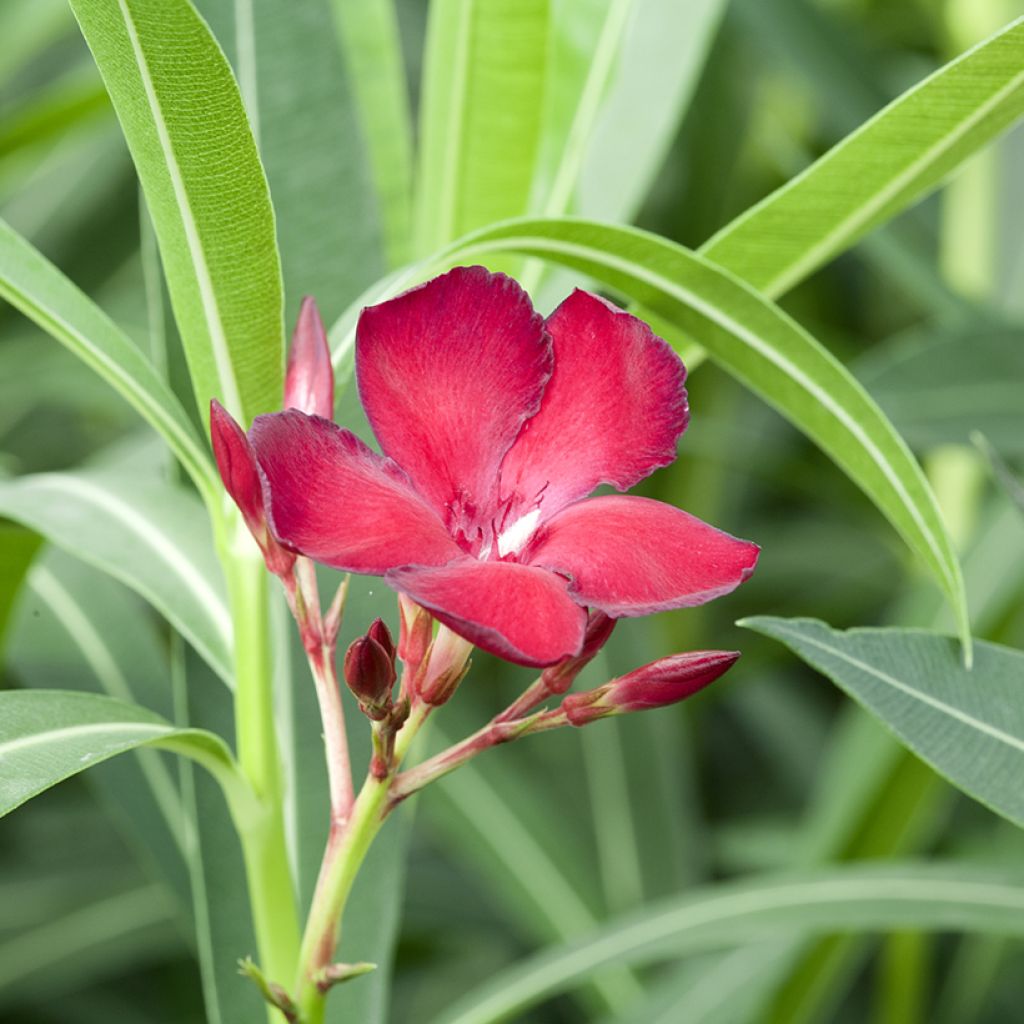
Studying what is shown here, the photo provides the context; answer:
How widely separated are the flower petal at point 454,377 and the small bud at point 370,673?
4 cm

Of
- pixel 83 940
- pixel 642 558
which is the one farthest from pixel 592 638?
pixel 83 940

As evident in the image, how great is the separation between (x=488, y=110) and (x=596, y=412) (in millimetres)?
273

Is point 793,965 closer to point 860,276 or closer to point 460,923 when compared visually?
point 460,923

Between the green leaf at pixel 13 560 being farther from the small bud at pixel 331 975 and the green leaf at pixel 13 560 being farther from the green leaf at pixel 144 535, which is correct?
the small bud at pixel 331 975

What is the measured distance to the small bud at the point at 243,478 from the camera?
0.38 metres

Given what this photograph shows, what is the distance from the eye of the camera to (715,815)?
1581 millimetres

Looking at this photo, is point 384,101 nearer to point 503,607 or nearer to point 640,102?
point 640,102

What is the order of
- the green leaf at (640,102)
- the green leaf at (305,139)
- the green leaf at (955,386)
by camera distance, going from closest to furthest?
the green leaf at (305,139), the green leaf at (640,102), the green leaf at (955,386)

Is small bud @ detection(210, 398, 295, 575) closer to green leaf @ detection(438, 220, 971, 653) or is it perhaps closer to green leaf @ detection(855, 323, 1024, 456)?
green leaf @ detection(438, 220, 971, 653)

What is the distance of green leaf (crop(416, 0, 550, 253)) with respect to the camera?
0.60 meters

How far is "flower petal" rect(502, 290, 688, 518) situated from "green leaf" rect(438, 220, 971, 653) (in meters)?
0.06

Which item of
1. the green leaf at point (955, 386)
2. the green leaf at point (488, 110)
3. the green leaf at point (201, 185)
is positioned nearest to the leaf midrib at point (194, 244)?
the green leaf at point (201, 185)

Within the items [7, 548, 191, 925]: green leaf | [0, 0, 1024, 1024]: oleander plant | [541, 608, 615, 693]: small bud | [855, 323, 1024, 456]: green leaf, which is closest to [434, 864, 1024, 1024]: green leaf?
[0, 0, 1024, 1024]: oleander plant

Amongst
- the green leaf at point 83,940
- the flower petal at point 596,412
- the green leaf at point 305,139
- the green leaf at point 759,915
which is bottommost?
the green leaf at point 759,915
